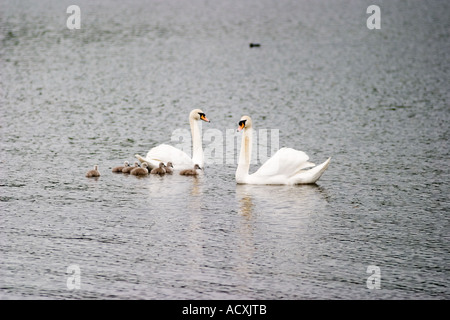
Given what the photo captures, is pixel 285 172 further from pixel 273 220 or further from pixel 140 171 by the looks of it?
pixel 140 171

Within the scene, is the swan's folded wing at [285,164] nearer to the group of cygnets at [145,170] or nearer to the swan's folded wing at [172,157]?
the group of cygnets at [145,170]

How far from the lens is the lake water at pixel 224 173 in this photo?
12.3 m

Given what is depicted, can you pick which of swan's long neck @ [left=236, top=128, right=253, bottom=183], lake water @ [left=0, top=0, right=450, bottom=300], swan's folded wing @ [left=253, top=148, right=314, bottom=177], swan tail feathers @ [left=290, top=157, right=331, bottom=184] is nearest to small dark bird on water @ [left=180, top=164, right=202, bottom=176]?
lake water @ [left=0, top=0, right=450, bottom=300]

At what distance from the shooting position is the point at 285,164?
59.7 feet

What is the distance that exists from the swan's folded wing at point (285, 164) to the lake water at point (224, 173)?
0.43 meters

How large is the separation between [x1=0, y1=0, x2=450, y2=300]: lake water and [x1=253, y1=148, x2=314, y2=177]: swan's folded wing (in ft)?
1.41

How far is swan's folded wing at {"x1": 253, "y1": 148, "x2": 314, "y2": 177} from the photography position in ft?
59.7

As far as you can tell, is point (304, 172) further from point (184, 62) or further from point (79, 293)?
point (184, 62)

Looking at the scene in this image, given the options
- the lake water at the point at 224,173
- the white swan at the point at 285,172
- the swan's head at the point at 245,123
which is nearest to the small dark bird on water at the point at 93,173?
the lake water at the point at 224,173

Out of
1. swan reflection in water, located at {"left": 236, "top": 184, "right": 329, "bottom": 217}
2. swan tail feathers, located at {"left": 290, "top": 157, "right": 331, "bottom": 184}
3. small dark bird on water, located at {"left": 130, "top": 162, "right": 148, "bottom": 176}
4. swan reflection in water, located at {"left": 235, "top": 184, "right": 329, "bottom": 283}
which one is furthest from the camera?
small dark bird on water, located at {"left": 130, "top": 162, "right": 148, "bottom": 176}

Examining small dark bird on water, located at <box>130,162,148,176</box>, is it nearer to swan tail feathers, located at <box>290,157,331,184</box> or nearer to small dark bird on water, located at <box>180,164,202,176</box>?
small dark bird on water, located at <box>180,164,202,176</box>

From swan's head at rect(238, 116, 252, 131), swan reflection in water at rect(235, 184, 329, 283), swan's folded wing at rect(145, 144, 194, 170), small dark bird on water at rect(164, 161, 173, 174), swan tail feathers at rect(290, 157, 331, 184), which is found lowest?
swan reflection in water at rect(235, 184, 329, 283)

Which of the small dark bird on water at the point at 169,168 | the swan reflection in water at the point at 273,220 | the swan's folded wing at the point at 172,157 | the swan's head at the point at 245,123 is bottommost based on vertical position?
the swan reflection in water at the point at 273,220
